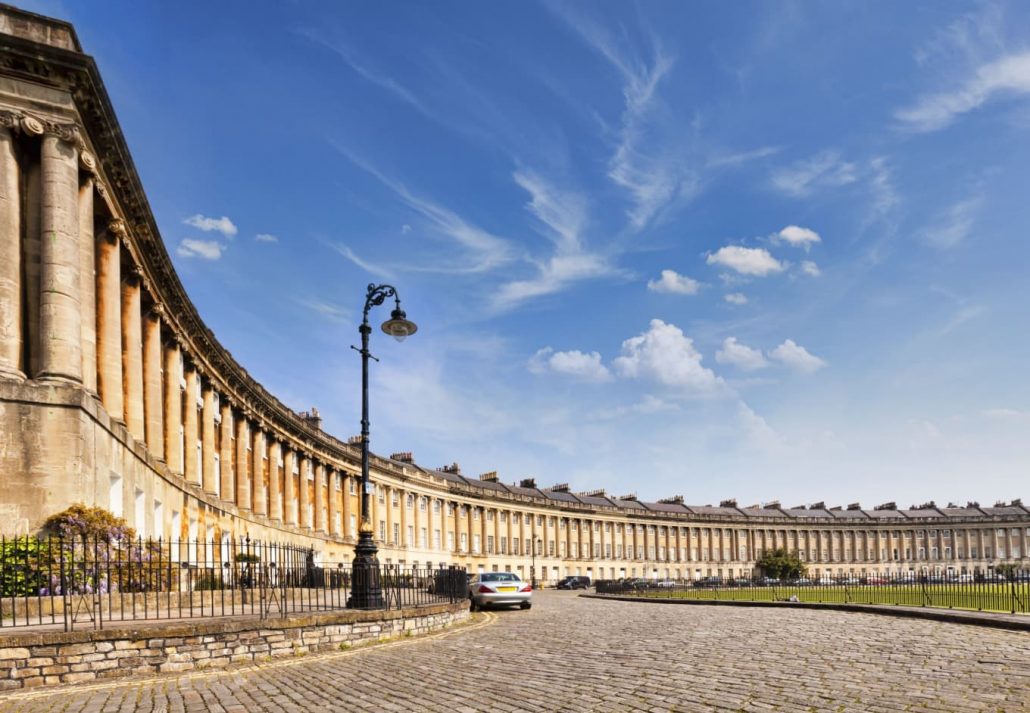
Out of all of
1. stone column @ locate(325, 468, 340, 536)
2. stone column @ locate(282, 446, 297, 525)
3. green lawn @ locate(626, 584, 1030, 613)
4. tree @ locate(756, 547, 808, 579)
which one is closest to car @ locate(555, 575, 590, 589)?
green lawn @ locate(626, 584, 1030, 613)

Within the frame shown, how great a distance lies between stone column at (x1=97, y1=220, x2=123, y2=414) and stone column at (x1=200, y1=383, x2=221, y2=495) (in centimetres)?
1249

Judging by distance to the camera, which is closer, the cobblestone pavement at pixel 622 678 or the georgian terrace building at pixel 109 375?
the cobblestone pavement at pixel 622 678

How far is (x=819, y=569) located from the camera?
12775 centimetres

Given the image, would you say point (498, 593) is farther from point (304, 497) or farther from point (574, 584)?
point (574, 584)

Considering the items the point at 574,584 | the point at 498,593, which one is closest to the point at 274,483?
the point at 498,593

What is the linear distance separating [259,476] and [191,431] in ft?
40.8

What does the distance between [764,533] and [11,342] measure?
122 m

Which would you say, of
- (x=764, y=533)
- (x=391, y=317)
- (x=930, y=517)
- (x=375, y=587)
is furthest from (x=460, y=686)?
(x=930, y=517)

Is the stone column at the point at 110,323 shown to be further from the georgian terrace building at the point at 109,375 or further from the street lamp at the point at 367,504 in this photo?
the street lamp at the point at 367,504

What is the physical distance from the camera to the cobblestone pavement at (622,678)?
30.8 ft

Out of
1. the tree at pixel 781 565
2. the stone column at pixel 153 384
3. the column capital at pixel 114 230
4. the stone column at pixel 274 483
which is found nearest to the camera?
the column capital at pixel 114 230

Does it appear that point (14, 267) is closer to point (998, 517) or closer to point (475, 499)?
point (475, 499)

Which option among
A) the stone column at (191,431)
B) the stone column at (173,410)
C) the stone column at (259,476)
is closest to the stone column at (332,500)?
the stone column at (259,476)

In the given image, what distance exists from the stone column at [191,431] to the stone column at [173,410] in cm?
81
